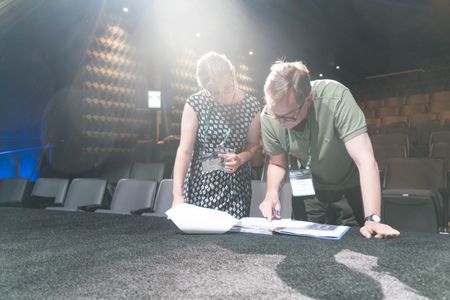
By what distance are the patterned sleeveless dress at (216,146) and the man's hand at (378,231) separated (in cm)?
75

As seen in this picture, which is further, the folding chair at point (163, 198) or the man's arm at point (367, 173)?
the folding chair at point (163, 198)

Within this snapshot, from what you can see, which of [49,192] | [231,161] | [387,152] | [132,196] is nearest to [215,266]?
[231,161]

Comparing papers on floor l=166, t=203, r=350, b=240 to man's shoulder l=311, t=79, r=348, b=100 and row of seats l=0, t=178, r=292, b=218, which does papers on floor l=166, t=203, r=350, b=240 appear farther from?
row of seats l=0, t=178, r=292, b=218

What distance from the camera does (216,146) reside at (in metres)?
1.79

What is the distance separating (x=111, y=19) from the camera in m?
6.16

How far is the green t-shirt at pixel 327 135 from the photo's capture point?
136 cm

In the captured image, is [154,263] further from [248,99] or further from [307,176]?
[248,99]

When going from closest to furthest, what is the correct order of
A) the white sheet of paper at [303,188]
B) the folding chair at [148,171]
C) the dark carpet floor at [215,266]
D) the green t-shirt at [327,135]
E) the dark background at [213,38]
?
the dark carpet floor at [215,266], the green t-shirt at [327,135], the white sheet of paper at [303,188], the folding chair at [148,171], the dark background at [213,38]

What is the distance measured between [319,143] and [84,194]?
7.22 feet

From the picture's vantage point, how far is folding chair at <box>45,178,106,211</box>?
3.06 metres

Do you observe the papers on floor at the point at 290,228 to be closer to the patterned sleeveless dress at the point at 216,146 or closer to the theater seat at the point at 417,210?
the patterned sleeveless dress at the point at 216,146

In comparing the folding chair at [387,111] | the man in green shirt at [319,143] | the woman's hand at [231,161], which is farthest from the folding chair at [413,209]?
the folding chair at [387,111]

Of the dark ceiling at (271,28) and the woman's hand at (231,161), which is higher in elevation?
the dark ceiling at (271,28)

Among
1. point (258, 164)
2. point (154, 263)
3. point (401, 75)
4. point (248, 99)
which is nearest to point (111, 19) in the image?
point (258, 164)
